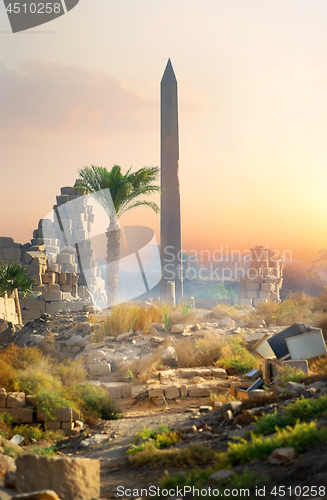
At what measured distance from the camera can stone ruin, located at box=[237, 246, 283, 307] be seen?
23000mm

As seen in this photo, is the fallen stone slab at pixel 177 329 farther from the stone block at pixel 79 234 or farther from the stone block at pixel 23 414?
the stone block at pixel 79 234

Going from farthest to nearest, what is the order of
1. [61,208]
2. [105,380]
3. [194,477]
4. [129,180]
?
Result: [61,208] → [129,180] → [105,380] → [194,477]

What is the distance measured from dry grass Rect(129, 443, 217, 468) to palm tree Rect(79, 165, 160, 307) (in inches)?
535

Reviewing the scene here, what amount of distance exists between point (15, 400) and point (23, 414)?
0.27 metres

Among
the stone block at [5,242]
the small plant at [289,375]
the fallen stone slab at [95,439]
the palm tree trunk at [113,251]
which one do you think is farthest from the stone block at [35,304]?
the small plant at [289,375]

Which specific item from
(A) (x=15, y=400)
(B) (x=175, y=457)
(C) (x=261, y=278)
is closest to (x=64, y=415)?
(A) (x=15, y=400)

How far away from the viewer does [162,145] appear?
20.9m

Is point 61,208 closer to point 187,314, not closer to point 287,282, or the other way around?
point 187,314

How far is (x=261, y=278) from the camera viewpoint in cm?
2319

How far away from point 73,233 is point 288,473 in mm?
A: 20331

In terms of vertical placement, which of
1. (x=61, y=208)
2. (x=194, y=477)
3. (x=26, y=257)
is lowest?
(x=194, y=477)

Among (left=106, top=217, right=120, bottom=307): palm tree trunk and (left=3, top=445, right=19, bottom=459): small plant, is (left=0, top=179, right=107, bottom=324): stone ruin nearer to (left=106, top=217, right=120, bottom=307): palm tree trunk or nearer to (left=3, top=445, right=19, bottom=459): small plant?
(left=106, top=217, right=120, bottom=307): palm tree trunk

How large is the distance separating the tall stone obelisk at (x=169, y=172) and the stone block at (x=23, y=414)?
13791mm

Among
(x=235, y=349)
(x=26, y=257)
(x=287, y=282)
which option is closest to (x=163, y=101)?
(x=26, y=257)
